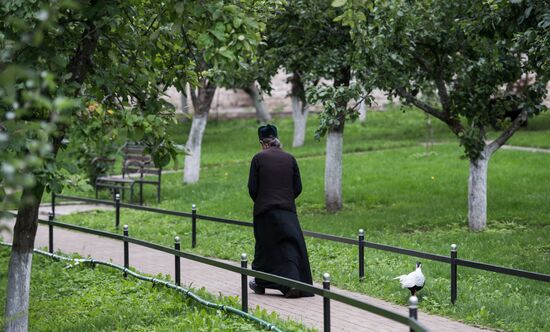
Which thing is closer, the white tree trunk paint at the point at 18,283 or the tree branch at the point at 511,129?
the white tree trunk paint at the point at 18,283

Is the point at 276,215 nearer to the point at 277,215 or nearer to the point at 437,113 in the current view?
the point at 277,215

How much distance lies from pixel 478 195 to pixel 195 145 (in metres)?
8.87

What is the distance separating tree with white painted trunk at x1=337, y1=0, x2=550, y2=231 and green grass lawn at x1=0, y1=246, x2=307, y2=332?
444 centimetres

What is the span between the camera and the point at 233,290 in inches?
396

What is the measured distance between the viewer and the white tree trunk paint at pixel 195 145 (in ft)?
70.7

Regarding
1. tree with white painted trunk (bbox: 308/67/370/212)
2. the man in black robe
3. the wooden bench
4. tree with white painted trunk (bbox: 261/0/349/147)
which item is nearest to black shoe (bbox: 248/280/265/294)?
the man in black robe

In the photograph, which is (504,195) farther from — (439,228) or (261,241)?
(261,241)

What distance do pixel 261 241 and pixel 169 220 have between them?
24.0 feet

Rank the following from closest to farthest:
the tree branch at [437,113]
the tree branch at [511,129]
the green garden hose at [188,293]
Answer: the green garden hose at [188,293] → the tree branch at [511,129] → the tree branch at [437,113]

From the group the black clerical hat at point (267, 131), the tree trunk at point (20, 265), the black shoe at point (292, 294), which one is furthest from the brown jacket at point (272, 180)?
the tree trunk at point (20, 265)

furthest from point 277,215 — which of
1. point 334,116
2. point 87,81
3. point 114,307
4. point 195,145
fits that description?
point 195,145

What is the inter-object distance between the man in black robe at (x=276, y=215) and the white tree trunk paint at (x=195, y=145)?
37.9ft

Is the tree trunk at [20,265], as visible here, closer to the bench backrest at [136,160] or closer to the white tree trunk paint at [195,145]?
the bench backrest at [136,160]

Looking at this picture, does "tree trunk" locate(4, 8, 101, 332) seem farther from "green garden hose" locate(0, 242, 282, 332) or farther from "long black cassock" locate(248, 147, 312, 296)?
"long black cassock" locate(248, 147, 312, 296)
